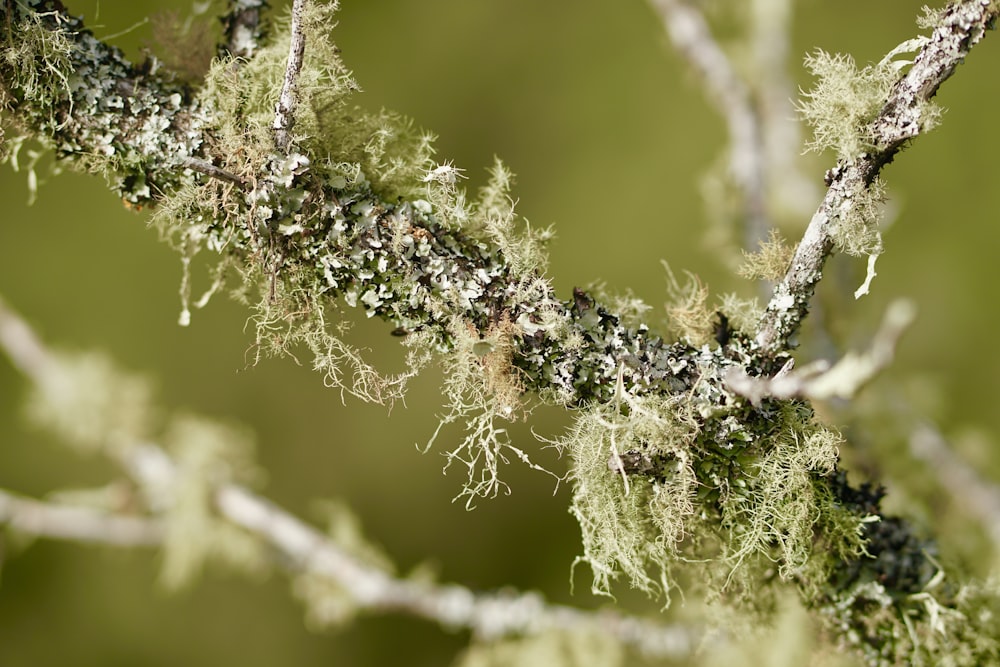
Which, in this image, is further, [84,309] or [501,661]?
Answer: [84,309]

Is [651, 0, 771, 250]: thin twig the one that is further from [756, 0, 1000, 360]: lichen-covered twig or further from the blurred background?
[756, 0, 1000, 360]: lichen-covered twig

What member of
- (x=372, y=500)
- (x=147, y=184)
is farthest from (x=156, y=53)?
(x=372, y=500)

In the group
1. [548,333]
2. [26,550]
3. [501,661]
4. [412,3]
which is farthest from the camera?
[412,3]

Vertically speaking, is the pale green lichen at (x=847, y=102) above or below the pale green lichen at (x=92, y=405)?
below

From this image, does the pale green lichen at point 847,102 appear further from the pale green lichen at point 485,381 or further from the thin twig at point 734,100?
the thin twig at point 734,100

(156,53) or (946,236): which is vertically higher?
(946,236)

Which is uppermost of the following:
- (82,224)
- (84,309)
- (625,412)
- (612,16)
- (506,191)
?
(612,16)

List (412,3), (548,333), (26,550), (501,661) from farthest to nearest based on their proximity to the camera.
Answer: (412,3), (26,550), (501,661), (548,333)

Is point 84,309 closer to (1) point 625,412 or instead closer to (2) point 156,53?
(2) point 156,53

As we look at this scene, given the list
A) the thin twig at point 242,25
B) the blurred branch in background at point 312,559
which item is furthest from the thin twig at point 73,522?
the thin twig at point 242,25
